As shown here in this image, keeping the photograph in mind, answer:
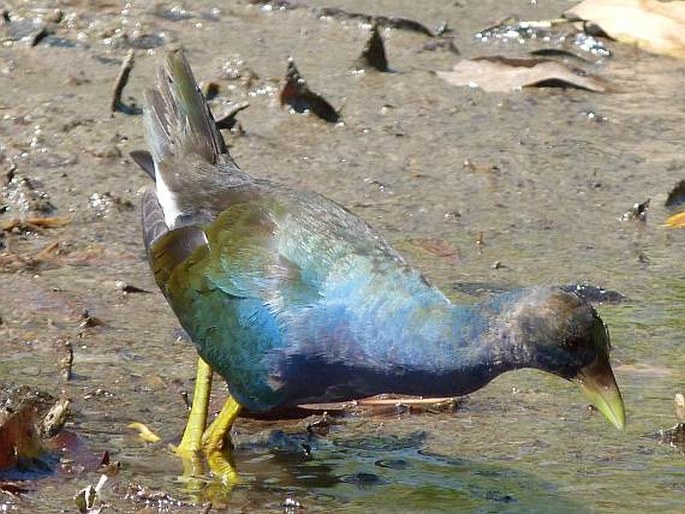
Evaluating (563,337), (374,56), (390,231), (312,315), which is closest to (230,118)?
(390,231)

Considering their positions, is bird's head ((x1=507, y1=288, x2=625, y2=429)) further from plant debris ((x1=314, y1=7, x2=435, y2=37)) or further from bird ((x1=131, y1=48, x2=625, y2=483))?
plant debris ((x1=314, y1=7, x2=435, y2=37))

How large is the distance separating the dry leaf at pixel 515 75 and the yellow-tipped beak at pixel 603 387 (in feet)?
12.5

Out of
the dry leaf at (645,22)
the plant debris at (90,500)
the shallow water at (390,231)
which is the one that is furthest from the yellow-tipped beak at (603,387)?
the dry leaf at (645,22)

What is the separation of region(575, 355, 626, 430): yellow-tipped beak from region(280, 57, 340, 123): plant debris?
11.2 ft

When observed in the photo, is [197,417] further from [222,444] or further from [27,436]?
[27,436]

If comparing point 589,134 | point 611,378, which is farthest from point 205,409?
point 589,134

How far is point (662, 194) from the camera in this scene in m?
6.73

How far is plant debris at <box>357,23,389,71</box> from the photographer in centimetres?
773

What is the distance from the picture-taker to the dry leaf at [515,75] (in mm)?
7707

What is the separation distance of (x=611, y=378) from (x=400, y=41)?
181 inches

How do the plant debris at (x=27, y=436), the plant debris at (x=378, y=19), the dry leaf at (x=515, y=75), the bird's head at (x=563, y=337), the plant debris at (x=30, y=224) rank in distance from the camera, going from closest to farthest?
the bird's head at (x=563, y=337), the plant debris at (x=27, y=436), the plant debris at (x=30, y=224), the dry leaf at (x=515, y=75), the plant debris at (x=378, y=19)

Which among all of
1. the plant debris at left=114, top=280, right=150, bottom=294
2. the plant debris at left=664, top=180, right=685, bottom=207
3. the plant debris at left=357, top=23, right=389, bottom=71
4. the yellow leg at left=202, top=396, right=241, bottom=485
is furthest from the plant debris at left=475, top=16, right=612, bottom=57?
the yellow leg at left=202, top=396, right=241, bottom=485

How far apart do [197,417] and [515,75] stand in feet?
11.7

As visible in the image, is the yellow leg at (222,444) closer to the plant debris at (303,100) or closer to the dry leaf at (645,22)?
the plant debris at (303,100)
